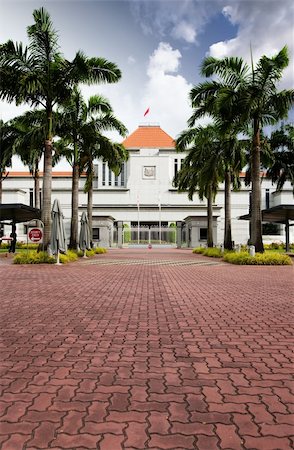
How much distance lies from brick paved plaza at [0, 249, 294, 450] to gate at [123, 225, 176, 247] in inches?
1664

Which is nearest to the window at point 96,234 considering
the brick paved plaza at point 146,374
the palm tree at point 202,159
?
the palm tree at point 202,159

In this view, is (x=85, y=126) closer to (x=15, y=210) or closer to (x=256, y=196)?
(x=15, y=210)

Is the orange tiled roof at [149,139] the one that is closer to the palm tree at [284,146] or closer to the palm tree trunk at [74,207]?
the palm tree at [284,146]

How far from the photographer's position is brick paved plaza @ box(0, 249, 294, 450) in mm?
2756

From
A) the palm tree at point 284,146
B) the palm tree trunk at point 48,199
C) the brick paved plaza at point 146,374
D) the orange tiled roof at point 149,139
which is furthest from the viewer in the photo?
the orange tiled roof at point 149,139

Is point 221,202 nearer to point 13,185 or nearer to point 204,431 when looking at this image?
point 13,185

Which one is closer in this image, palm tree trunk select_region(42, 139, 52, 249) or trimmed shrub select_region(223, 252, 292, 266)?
trimmed shrub select_region(223, 252, 292, 266)

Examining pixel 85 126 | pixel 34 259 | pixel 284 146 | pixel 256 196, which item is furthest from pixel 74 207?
pixel 284 146

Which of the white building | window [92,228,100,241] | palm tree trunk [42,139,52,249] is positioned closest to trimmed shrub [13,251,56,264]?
palm tree trunk [42,139,52,249]

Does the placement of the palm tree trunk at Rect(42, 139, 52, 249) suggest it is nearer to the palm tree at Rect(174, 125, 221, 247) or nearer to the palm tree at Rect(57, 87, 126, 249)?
the palm tree at Rect(57, 87, 126, 249)

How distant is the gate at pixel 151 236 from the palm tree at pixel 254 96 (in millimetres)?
31348

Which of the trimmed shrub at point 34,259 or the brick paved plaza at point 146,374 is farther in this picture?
the trimmed shrub at point 34,259

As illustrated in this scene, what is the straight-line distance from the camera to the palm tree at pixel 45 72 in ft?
56.0

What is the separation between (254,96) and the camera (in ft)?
58.4
